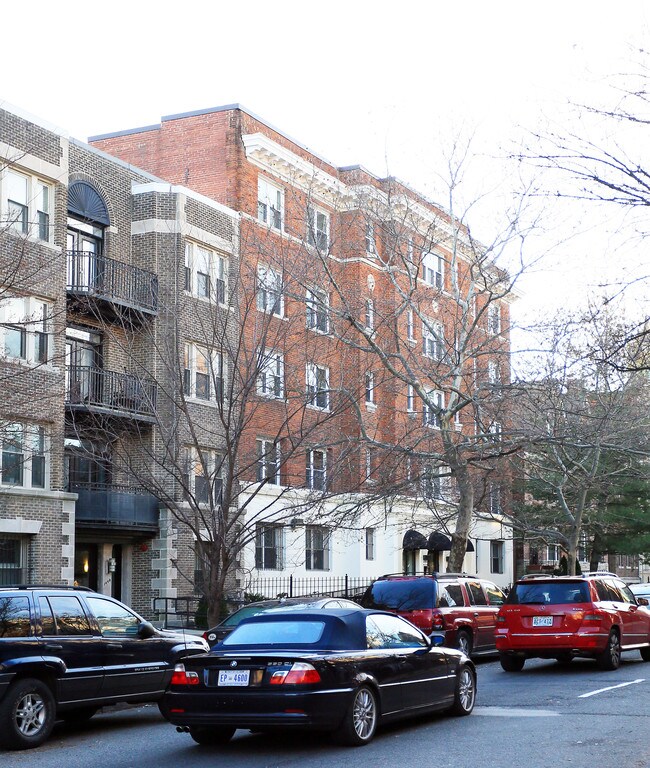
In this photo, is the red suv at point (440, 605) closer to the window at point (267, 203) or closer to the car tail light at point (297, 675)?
the car tail light at point (297, 675)

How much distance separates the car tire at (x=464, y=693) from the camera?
13008mm

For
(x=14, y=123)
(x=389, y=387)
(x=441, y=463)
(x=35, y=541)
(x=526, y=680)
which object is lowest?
(x=526, y=680)

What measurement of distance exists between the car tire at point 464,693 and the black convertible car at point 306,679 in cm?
71

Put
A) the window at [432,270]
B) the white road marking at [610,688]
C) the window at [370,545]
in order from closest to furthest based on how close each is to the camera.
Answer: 1. the white road marking at [610,688]
2. the window at [370,545]
3. the window at [432,270]

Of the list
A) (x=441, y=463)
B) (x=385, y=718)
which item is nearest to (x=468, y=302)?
(x=441, y=463)

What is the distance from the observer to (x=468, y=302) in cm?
2762

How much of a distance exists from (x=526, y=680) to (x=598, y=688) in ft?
5.87

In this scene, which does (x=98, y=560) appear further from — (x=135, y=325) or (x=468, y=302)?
(x=468, y=302)

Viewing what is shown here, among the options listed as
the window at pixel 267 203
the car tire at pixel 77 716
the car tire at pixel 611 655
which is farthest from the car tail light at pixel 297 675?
the window at pixel 267 203

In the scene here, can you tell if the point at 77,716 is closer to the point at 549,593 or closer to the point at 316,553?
the point at 549,593

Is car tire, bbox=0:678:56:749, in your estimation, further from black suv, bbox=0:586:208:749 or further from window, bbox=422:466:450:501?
window, bbox=422:466:450:501

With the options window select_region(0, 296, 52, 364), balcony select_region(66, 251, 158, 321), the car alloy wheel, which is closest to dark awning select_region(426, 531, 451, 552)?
balcony select_region(66, 251, 158, 321)

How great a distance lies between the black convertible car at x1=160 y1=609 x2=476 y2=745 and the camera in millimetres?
10375

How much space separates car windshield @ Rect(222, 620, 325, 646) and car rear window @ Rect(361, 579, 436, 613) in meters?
8.73
